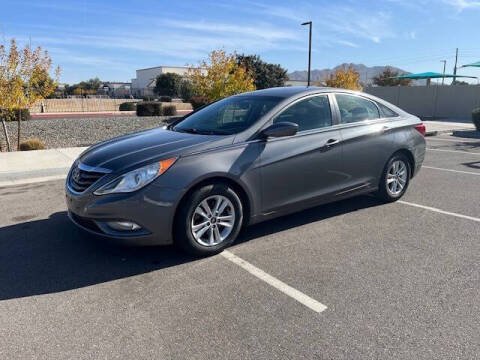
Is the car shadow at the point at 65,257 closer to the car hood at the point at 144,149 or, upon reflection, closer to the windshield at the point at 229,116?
the car hood at the point at 144,149

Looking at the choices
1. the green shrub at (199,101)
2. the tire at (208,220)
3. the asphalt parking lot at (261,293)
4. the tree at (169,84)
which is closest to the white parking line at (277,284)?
the asphalt parking lot at (261,293)

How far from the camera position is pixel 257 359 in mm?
2391

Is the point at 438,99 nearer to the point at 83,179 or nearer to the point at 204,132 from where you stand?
the point at 204,132

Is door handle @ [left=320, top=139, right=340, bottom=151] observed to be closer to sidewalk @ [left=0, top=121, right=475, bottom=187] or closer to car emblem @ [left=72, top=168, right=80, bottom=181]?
car emblem @ [left=72, top=168, right=80, bottom=181]

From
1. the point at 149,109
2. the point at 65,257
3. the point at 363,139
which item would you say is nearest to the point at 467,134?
the point at 363,139

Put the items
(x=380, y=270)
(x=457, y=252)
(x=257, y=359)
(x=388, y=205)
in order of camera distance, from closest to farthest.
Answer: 1. (x=257, y=359)
2. (x=380, y=270)
3. (x=457, y=252)
4. (x=388, y=205)

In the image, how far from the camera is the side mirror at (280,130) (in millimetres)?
3984

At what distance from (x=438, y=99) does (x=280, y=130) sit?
2372 centimetres

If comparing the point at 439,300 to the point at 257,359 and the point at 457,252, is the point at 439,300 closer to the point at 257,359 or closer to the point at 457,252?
the point at 457,252

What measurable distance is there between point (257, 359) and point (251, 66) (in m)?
49.9

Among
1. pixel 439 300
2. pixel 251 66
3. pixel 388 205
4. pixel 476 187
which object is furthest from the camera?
pixel 251 66

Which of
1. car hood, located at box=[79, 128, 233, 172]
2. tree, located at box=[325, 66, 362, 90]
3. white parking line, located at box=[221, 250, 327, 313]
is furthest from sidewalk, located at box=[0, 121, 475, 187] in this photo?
tree, located at box=[325, 66, 362, 90]

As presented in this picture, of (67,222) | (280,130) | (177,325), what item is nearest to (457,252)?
(280,130)

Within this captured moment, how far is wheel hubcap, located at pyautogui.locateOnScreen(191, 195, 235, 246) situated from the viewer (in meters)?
3.74
